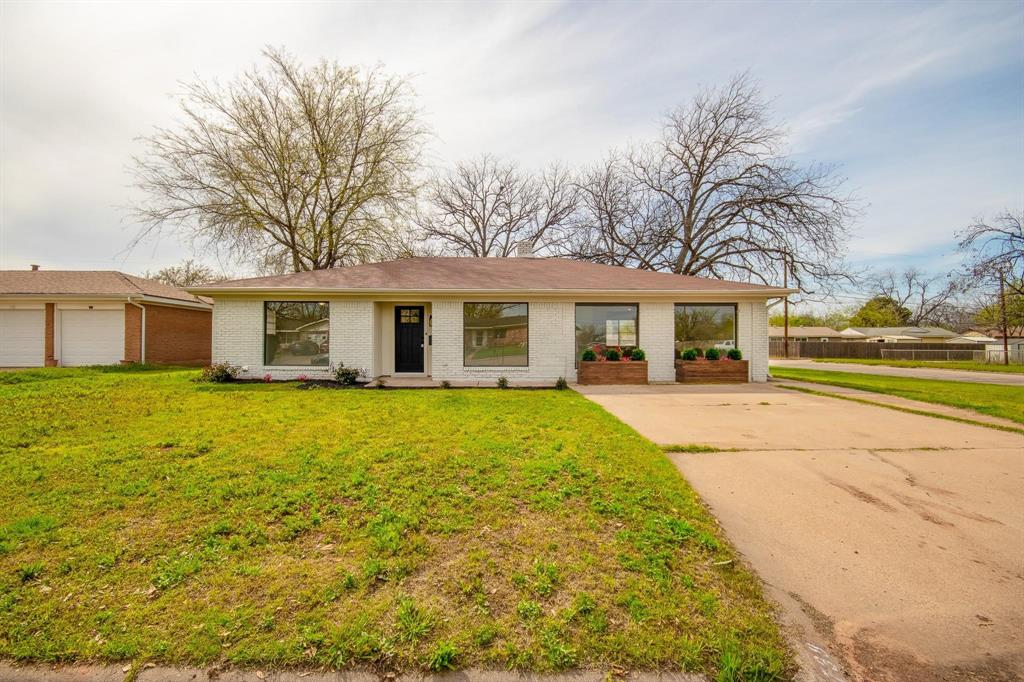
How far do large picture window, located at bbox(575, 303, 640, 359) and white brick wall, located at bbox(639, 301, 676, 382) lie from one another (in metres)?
0.23

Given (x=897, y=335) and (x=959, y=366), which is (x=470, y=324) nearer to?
(x=959, y=366)

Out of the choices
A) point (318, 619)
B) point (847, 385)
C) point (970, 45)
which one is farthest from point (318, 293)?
point (970, 45)

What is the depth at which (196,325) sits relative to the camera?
1747 centimetres

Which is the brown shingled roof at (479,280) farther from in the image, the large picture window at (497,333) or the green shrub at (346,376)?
the green shrub at (346,376)

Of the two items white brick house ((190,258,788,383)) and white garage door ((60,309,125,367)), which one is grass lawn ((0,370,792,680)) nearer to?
white brick house ((190,258,788,383))

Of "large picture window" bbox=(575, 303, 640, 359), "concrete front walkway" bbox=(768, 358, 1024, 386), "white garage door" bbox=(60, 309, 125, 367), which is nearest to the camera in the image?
"large picture window" bbox=(575, 303, 640, 359)

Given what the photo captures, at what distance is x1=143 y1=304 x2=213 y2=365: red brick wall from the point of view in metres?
15.6

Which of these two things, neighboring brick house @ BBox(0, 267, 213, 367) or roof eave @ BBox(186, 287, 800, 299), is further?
neighboring brick house @ BBox(0, 267, 213, 367)

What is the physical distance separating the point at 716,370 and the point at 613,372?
2.97 meters

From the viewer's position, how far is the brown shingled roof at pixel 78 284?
14742mm

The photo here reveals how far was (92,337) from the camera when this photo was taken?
15.0m

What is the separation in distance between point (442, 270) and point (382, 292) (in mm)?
2693

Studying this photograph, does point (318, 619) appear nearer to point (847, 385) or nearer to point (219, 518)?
point (219, 518)

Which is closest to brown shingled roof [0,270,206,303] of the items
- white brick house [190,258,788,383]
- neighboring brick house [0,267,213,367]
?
neighboring brick house [0,267,213,367]
